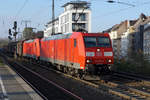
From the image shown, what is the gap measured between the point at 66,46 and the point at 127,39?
5176 centimetres

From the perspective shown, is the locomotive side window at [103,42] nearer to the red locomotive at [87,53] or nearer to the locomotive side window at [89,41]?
the red locomotive at [87,53]

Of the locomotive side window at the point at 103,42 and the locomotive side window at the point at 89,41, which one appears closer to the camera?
the locomotive side window at the point at 89,41

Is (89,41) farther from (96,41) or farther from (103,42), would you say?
(103,42)

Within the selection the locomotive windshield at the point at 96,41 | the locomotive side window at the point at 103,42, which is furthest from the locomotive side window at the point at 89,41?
the locomotive side window at the point at 103,42

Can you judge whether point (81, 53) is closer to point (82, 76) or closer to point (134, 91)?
point (82, 76)

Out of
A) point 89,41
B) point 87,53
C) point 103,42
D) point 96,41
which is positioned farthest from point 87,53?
point 103,42

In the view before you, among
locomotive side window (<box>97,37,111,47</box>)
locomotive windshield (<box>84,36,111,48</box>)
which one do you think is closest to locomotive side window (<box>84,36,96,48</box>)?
Answer: locomotive windshield (<box>84,36,111,48</box>)

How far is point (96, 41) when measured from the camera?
15938mm

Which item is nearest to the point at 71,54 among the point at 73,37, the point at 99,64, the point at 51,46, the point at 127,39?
the point at 73,37

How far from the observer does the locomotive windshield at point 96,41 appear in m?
15.6

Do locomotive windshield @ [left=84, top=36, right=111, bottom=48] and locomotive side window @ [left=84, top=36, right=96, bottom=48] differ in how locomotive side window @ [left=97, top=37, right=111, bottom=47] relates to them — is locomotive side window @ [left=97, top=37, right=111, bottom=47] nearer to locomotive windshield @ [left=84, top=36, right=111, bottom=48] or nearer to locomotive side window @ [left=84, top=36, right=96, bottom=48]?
locomotive windshield @ [left=84, top=36, right=111, bottom=48]

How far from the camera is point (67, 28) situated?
246 ft

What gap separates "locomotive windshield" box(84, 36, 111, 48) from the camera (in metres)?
15.6

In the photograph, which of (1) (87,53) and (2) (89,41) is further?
(2) (89,41)
